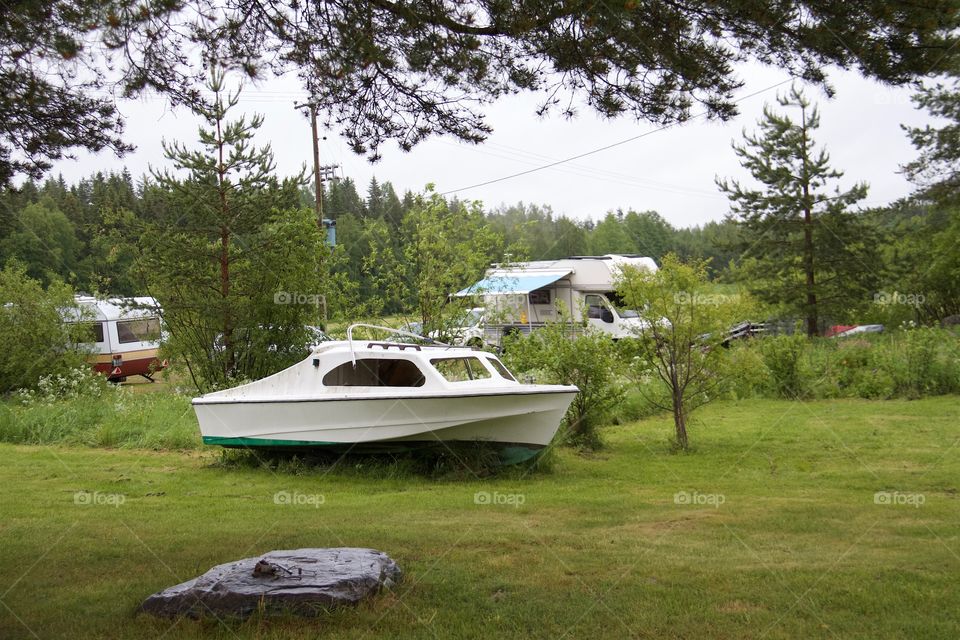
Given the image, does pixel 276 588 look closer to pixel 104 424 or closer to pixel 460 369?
pixel 460 369

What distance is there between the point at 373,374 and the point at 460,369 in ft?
3.83

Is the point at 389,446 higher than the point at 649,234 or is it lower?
lower

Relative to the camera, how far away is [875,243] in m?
28.2

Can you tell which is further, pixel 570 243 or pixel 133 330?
pixel 570 243

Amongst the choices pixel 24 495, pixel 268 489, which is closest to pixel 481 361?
pixel 268 489

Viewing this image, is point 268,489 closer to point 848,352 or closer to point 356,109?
point 356,109

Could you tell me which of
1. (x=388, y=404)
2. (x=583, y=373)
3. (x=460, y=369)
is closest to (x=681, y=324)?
(x=583, y=373)

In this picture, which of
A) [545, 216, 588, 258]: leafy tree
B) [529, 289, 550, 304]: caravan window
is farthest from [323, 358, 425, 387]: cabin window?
[545, 216, 588, 258]: leafy tree

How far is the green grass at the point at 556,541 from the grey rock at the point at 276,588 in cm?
9

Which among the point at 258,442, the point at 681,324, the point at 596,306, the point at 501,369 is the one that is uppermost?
the point at 596,306

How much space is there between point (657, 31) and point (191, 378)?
15.0m

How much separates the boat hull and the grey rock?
4866 millimetres

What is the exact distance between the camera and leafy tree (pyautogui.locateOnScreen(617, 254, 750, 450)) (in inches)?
450

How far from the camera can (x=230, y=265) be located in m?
17.1
